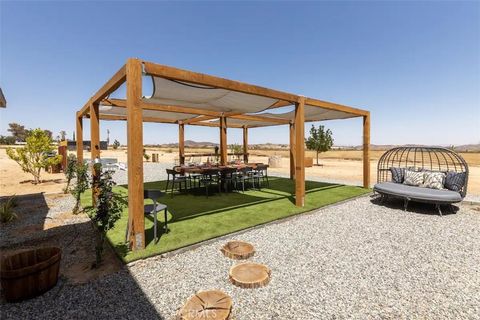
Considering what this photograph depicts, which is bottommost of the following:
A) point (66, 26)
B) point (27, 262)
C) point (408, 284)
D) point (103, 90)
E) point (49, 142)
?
point (408, 284)

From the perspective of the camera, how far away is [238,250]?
11.6ft

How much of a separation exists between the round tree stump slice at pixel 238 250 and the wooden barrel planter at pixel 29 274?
202 cm

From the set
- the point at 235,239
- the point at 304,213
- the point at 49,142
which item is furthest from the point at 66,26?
the point at 304,213

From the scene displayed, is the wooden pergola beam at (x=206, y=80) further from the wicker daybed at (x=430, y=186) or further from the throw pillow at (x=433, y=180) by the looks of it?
the throw pillow at (x=433, y=180)

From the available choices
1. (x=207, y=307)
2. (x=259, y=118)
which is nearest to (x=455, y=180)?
(x=259, y=118)

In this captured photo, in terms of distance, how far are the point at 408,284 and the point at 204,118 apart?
8.34 meters

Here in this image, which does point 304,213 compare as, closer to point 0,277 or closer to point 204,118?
point 0,277

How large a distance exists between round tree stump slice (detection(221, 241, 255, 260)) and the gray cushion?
178 inches

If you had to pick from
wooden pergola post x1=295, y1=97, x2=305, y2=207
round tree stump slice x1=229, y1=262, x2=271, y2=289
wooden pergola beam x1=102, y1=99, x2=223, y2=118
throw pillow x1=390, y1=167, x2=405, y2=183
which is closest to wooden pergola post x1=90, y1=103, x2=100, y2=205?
wooden pergola beam x1=102, y1=99, x2=223, y2=118

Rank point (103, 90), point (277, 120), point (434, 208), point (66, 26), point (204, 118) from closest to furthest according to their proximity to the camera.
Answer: point (103, 90) < point (434, 208) < point (66, 26) < point (204, 118) < point (277, 120)

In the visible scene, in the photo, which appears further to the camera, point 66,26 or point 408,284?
point 66,26

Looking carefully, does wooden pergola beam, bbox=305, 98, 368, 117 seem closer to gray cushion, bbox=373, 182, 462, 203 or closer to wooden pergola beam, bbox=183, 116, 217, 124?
gray cushion, bbox=373, 182, 462, 203

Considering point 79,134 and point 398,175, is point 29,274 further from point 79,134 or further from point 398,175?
point 398,175

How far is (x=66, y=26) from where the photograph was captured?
6668 millimetres
